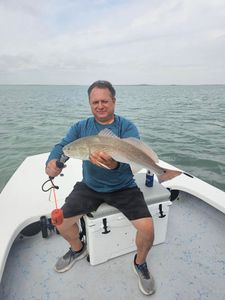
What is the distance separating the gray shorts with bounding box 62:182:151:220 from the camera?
106 inches

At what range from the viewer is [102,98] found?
273 cm

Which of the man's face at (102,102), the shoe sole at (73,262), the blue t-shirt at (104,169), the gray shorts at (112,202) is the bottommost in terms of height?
the shoe sole at (73,262)

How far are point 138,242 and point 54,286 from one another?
42.5 inches

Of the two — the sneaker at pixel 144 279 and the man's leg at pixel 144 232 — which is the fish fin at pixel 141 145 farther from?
the sneaker at pixel 144 279

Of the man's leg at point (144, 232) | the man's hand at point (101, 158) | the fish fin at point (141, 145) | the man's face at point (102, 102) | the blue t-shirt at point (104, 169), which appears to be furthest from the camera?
the blue t-shirt at point (104, 169)

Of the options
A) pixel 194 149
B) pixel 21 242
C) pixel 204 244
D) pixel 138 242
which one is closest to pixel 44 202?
pixel 21 242

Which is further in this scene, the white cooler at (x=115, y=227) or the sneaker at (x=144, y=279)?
the white cooler at (x=115, y=227)

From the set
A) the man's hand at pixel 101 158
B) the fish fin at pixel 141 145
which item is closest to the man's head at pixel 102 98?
the fish fin at pixel 141 145

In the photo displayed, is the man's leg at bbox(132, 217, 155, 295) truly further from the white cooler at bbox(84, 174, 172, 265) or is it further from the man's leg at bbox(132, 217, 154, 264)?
the white cooler at bbox(84, 174, 172, 265)

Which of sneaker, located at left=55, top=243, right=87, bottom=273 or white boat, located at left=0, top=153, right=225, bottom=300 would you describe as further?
sneaker, located at left=55, top=243, right=87, bottom=273

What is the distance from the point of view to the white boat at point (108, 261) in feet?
8.80

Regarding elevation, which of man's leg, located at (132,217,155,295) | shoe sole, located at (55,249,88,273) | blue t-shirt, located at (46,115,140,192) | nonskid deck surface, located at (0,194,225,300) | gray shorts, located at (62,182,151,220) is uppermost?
blue t-shirt, located at (46,115,140,192)

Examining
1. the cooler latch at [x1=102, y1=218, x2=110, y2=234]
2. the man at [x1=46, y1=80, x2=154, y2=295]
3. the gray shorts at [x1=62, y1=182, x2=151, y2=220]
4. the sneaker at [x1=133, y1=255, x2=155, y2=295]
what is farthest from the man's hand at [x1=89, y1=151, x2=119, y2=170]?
the sneaker at [x1=133, y1=255, x2=155, y2=295]

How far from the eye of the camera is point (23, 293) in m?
2.65
